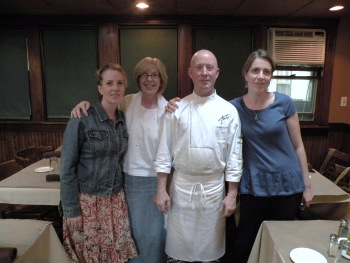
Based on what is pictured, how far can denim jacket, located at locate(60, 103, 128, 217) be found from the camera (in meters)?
1.40

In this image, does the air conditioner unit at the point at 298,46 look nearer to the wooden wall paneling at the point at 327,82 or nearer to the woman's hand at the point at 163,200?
the wooden wall paneling at the point at 327,82

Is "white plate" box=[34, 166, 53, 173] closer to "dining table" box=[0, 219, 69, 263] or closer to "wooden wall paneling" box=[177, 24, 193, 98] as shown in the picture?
"dining table" box=[0, 219, 69, 263]

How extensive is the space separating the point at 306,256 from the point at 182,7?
2632mm

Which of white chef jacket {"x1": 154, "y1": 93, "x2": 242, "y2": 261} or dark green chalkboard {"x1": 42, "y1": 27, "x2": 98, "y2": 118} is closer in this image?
white chef jacket {"x1": 154, "y1": 93, "x2": 242, "y2": 261}

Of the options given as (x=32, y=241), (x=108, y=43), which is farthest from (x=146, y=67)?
(x=108, y=43)

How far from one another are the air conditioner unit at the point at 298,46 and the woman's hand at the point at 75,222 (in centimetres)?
288

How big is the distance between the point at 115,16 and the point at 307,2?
6.88 ft

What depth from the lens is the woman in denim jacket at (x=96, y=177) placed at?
1.41 meters

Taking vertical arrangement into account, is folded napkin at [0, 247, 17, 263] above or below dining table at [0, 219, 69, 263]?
above

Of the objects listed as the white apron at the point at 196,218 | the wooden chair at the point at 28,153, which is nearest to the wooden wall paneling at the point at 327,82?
the white apron at the point at 196,218

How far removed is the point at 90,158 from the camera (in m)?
1.45

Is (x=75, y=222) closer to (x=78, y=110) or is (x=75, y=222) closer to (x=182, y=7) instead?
(x=78, y=110)

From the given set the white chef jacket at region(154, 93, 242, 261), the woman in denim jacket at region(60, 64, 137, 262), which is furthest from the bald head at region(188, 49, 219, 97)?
the woman in denim jacket at region(60, 64, 137, 262)

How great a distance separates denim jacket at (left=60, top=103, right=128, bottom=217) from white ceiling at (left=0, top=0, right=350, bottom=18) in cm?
173
